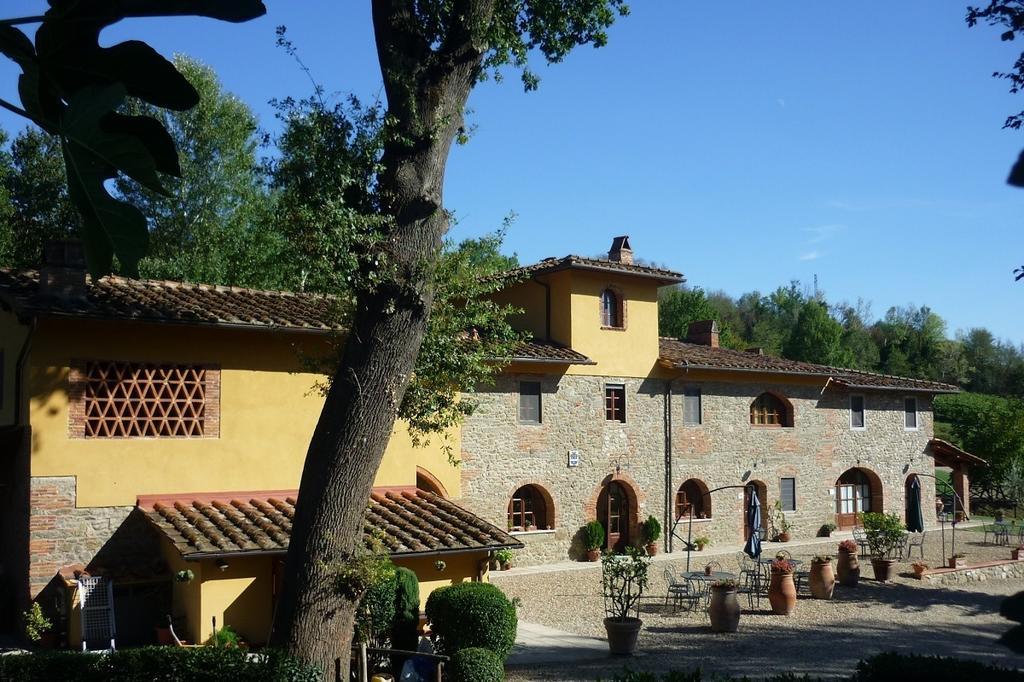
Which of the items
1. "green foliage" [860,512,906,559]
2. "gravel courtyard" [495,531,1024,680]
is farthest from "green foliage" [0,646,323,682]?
"green foliage" [860,512,906,559]

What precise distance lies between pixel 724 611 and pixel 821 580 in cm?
401

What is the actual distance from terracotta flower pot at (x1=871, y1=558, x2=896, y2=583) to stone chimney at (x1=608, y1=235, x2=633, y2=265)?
9.92m

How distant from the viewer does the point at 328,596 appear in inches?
316

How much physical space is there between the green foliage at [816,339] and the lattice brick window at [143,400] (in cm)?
5195

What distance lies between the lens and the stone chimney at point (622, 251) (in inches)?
971

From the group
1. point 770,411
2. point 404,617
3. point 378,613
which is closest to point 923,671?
point 378,613

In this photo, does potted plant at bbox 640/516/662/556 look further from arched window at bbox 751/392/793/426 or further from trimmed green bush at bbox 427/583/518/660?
trimmed green bush at bbox 427/583/518/660

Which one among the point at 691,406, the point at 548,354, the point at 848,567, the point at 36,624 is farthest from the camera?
the point at 691,406

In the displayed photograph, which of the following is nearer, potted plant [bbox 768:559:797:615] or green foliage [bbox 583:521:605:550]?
potted plant [bbox 768:559:797:615]

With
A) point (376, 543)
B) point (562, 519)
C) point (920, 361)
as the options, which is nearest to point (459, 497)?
point (562, 519)

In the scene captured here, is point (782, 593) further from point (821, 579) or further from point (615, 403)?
point (615, 403)

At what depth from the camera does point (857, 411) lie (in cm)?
2925

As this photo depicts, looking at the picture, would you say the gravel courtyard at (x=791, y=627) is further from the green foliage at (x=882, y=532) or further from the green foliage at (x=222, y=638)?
the green foliage at (x=222, y=638)

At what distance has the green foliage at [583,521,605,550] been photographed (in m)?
22.4
